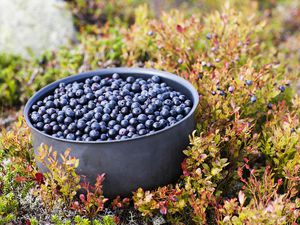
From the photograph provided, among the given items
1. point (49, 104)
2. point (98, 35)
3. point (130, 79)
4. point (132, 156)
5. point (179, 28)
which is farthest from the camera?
point (98, 35)

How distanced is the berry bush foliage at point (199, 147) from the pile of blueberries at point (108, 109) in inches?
7.2

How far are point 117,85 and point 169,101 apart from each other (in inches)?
14.6

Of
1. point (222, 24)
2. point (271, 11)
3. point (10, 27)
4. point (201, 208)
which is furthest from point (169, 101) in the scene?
point (271, 11)

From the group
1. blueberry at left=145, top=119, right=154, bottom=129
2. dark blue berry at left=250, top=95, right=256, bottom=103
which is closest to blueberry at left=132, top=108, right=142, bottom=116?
blueberry at left=145, top=119, right=154, bottom=129

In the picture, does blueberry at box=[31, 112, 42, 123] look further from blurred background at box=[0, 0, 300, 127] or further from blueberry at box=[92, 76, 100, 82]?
blurred background at box=[0, 0, 300, 127]

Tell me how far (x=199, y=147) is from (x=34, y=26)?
3.14 meters

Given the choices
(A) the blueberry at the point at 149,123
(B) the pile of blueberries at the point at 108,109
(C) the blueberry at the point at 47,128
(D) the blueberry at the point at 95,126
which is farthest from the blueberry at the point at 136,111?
(C) the blueberry at the point at 47,128

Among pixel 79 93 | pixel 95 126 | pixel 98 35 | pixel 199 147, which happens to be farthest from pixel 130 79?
pixel 98 35

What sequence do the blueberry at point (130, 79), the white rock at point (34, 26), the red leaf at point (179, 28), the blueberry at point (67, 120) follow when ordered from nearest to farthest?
1. the blueberry at point (67, 120)
2. the blueberry at point (130, 79)
3. the red leaf at point (179, 28)
4. the white rock at point (34, 26)

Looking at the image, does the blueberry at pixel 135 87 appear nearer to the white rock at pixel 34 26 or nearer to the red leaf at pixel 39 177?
the red leaf at pixel 39 177

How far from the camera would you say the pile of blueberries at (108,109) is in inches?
97.3

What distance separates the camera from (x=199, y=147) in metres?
2.46

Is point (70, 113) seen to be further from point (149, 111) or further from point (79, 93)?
point (149, 111)

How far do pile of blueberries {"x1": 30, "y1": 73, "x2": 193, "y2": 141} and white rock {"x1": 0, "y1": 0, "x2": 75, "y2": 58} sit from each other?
2132mm
